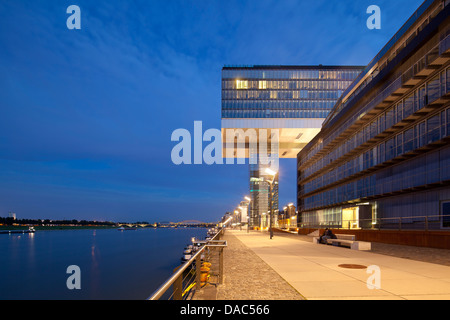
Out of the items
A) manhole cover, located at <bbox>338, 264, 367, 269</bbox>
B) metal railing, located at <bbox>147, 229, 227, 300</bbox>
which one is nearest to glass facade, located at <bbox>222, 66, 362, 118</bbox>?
manhole cover, located at <bbox>338, 264, 367, 269</bbox>

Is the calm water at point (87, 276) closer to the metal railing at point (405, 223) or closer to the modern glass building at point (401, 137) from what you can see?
the metal railing at point (405, 223)

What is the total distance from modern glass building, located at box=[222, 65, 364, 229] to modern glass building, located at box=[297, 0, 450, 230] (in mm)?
38022

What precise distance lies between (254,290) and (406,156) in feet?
83.0

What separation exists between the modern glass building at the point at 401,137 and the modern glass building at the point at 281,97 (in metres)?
38.0

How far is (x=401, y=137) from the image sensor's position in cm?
2948

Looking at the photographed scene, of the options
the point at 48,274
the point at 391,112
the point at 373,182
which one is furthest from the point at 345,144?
the point at 48,274

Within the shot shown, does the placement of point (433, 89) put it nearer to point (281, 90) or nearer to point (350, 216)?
point (350, 216)

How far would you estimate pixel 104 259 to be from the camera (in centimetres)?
8275

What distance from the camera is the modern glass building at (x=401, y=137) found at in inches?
932

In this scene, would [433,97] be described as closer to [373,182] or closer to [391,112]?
[391,112]

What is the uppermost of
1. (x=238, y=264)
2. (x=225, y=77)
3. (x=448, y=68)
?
(x=225, y=77)

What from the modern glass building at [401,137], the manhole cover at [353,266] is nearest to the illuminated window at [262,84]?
the modern glass building at [401,137]

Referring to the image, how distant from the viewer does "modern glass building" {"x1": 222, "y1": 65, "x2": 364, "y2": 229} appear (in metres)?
85.4

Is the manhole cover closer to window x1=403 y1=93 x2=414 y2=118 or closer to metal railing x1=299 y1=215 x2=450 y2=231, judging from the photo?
metal railing x1=299 y1=215 x2=450 y2=231
